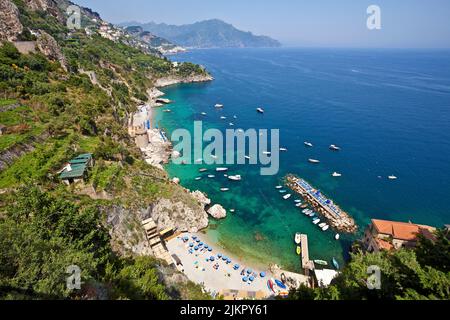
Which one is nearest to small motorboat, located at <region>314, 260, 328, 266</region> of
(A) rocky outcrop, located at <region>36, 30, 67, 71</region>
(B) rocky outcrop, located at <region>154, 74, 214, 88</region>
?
(A) rocky outcrop, located at <region>36, 30, 67, 71</region>

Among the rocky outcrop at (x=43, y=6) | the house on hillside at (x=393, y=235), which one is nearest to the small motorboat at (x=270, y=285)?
the house on hillside at (x=393, y=235)

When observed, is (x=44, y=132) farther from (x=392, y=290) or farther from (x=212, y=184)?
(x=392, y=290)

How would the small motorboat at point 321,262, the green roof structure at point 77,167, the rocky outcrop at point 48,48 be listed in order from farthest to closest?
the rocky outcrop at point 48,48 < the small motorboat at point 321,262 < the green roof structure at point 77,167

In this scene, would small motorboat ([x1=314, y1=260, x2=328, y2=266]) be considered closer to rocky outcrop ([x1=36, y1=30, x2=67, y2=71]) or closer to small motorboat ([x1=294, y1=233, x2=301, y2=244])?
small motorboat ([x1=294, y1=233, x2=301, y2=244])

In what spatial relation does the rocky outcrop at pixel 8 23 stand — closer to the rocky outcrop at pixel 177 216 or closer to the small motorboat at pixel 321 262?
the rocky outcrop at pixel 177 216

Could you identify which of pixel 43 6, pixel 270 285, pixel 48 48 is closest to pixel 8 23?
pixel 48 48

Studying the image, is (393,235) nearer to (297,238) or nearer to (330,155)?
(297,238)
